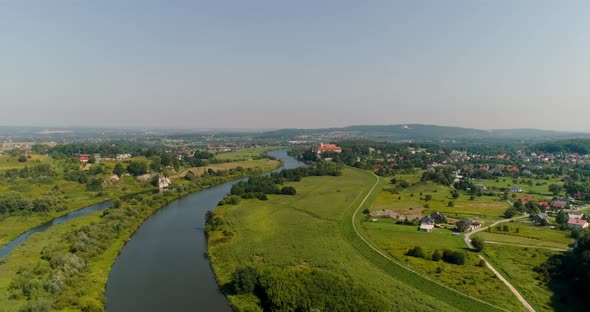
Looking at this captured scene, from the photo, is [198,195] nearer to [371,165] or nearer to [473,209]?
[473,209]

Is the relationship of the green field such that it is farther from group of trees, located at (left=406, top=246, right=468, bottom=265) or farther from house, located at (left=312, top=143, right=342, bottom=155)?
house, located at (left=312, top=143, right=342, bottom=155)

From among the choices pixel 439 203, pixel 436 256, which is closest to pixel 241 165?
pixel 439 203

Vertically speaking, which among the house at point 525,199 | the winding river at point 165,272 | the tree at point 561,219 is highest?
the tree at point 561,219

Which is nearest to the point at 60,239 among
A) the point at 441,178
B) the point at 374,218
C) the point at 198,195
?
the point at 198,195

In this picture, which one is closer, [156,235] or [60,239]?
[60,239]

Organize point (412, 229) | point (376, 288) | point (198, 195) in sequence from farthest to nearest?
point (198, 195)
point (412, 229)
point (376, 288)

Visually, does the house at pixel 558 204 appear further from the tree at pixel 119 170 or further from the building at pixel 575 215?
the tree at pixel 119 170

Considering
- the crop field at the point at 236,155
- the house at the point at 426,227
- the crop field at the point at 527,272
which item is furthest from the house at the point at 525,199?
the crop field at the point at 236,155
